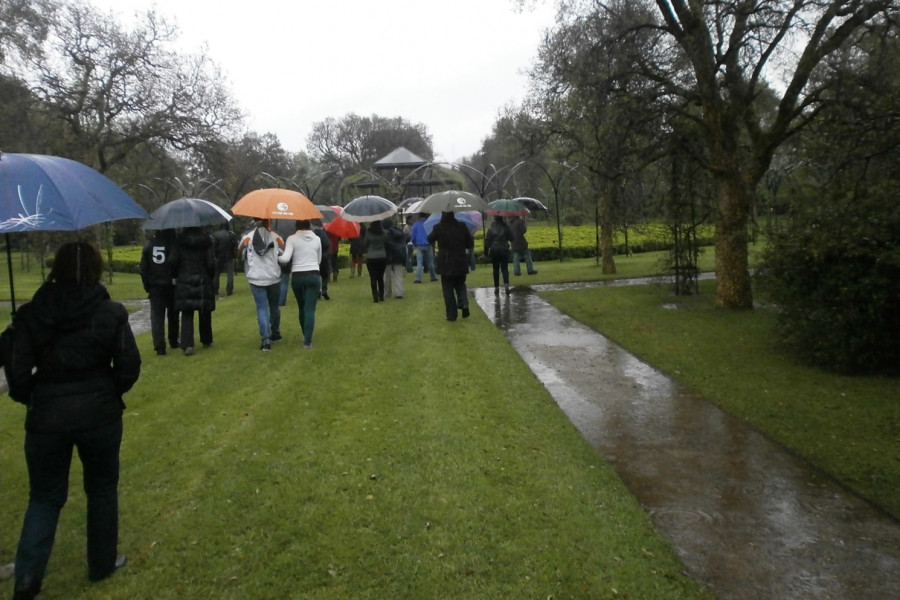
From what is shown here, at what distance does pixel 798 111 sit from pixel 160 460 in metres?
10.4

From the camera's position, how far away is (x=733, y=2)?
423 inches

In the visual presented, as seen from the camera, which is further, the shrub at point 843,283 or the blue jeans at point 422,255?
the blue jeans at point 422,255

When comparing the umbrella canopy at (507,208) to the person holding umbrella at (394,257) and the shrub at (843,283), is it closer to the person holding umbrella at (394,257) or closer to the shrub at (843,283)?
the person holding umbrella at (394,257)

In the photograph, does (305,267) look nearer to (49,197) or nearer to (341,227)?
(49,197)

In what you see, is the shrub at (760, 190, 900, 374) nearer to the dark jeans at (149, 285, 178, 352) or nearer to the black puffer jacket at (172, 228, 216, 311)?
the black puffer jacket at (172, 228, 216, 311)

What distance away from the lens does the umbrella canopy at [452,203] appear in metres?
12.2

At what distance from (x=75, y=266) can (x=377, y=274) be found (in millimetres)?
11028

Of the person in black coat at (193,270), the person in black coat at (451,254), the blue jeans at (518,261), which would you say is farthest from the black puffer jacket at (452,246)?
the blue jeans at (518,261)

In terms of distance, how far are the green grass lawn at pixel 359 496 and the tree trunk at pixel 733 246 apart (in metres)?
5.94

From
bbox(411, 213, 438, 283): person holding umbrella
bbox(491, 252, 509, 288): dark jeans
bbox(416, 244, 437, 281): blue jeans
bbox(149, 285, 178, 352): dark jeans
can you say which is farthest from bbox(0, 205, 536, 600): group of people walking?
bbox(416, 244, 437, 281): blue jeans

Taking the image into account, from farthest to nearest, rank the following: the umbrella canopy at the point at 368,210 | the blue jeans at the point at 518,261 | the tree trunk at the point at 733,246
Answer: the blue jeans at the point at 518,261
the umbrella canopy at the point at 368,210
the tree trunk at the point at 733,246

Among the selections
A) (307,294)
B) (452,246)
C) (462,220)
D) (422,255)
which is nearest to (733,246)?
(452,246)

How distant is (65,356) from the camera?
357 centimetres

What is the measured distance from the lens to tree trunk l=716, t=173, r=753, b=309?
12.3 m
